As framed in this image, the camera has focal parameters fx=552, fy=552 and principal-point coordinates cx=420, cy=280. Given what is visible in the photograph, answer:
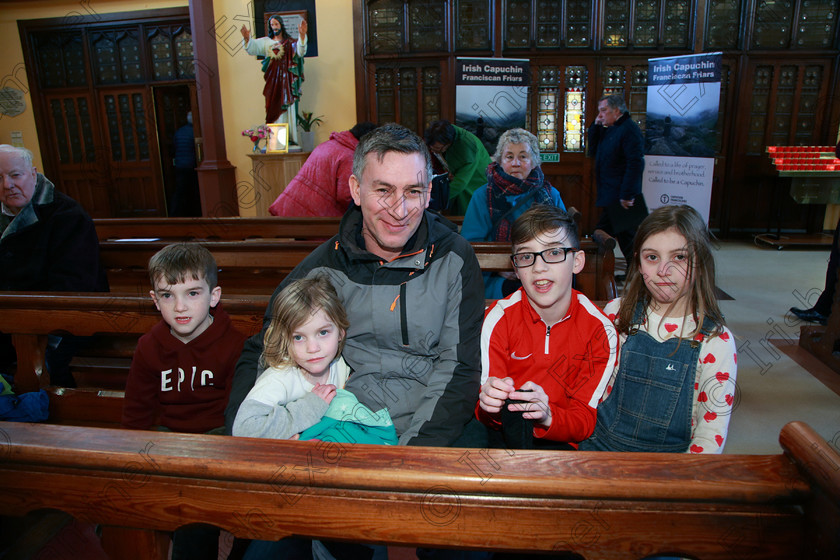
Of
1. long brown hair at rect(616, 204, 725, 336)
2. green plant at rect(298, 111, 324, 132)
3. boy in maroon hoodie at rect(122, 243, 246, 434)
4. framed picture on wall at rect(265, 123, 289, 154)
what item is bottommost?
boy in maroon hoodie at rect(122, 243, 246, 434)

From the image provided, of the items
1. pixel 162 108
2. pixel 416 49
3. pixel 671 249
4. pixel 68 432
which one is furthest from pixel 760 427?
pixel 162 108

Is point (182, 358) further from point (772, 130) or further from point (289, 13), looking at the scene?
point (772, 130)

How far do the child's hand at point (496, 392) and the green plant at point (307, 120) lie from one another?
658 centimetres

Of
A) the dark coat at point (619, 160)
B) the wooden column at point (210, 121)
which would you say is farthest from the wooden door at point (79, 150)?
the dark coat at point (619, 160)

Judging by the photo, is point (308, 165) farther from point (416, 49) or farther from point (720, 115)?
point (720, 115)

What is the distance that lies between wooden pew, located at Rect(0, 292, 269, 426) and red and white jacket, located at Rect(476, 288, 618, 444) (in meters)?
0.86

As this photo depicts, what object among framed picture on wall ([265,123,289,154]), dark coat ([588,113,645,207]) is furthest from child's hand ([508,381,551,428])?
framed picture on wall ([265,123,289,154])

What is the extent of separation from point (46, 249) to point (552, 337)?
239 cm

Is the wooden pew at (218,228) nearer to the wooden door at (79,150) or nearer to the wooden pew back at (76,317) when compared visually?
the wooden pew back at (76,317)

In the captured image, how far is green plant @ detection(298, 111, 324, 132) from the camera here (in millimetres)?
7258

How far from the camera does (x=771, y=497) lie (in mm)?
863

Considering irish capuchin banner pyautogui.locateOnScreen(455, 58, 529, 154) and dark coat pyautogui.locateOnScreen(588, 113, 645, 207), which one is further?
irish capuchin banner pyautogui.locateOnScreen(455, 58, 529, 154)

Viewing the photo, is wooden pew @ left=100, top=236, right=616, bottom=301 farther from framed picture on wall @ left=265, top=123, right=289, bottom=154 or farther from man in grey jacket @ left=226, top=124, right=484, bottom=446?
framed picture on wall @ left=265, top=123, right=289, bottom=154

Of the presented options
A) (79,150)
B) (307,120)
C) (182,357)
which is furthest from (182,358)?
(79,150)
